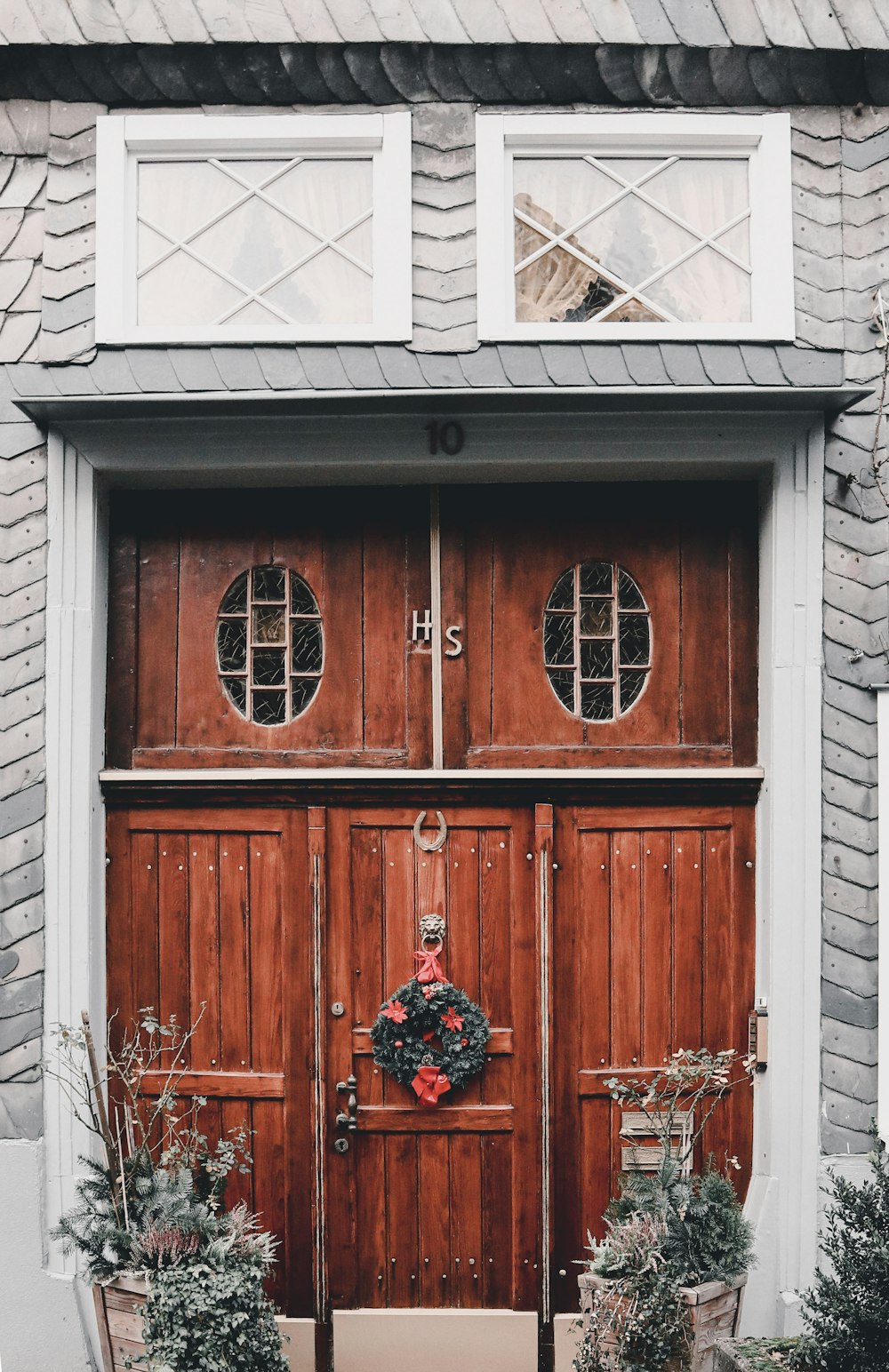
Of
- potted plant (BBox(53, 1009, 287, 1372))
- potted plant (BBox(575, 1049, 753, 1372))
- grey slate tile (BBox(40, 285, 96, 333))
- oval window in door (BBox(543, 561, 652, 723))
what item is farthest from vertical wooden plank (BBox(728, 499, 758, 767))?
grey slate tile (BBox(40, 285, 96, 333))

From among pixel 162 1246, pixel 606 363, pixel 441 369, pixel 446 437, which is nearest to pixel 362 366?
pixel 441 369

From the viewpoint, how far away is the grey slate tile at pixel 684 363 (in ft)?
14.8

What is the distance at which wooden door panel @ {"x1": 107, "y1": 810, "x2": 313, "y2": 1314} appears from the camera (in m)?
4.73

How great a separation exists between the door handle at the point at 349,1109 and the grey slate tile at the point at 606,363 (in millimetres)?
3385

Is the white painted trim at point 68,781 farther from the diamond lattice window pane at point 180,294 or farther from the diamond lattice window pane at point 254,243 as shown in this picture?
Result: the diamond lattice window pane at point 254,243

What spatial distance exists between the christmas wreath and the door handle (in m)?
0.16

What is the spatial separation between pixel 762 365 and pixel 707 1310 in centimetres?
392

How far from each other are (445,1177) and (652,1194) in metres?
1.05

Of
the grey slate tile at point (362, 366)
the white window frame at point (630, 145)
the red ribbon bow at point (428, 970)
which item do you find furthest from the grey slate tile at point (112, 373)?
the red ribbon bow at point (428, 970)

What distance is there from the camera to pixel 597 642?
4.82 meters

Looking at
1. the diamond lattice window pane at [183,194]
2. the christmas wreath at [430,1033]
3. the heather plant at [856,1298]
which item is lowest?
the heather plant at [856,1298]

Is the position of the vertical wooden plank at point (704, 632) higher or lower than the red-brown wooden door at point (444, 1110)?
higher

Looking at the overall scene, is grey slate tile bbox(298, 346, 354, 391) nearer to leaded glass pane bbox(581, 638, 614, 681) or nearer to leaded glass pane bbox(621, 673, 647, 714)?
leaded glass pane bbox(581, 638, 614, 681)

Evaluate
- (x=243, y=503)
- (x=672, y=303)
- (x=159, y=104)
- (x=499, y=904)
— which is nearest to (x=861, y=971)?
(x=499, y=904)
